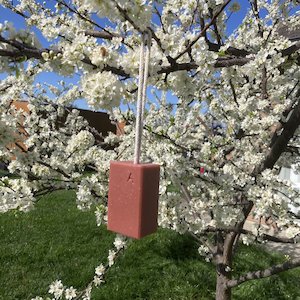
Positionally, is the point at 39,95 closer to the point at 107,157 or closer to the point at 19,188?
the point at 107,157

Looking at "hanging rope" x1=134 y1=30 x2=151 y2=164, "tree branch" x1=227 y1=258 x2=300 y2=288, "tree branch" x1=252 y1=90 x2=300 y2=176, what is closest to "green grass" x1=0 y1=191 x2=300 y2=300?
"tree branch" x1=227 y1=258 x2=300 y2=288

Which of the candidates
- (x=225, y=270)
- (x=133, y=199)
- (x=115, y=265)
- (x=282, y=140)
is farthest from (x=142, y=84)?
(x=115, y=265)

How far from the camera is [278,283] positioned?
190 inches

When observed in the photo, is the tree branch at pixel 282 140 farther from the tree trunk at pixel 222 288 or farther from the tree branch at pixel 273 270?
the tree trunk at pixel 222 288

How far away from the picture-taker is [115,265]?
496 cm

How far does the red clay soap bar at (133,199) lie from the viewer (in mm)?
1229

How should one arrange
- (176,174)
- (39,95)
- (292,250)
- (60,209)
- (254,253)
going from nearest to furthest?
(176,174) → (39,95) → (254,253) → (292,250) → (60,209)

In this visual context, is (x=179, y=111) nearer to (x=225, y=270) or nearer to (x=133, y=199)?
(x=225, y=270)

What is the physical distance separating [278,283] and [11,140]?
433 cm

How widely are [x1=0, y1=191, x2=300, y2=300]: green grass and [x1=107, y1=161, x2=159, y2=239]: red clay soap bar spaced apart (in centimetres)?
287

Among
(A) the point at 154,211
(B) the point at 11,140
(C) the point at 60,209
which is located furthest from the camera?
(C) the point at 60,209

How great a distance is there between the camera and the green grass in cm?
436

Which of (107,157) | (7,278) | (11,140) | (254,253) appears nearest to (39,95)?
(107,157)


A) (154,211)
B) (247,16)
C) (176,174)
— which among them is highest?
(247,16)
